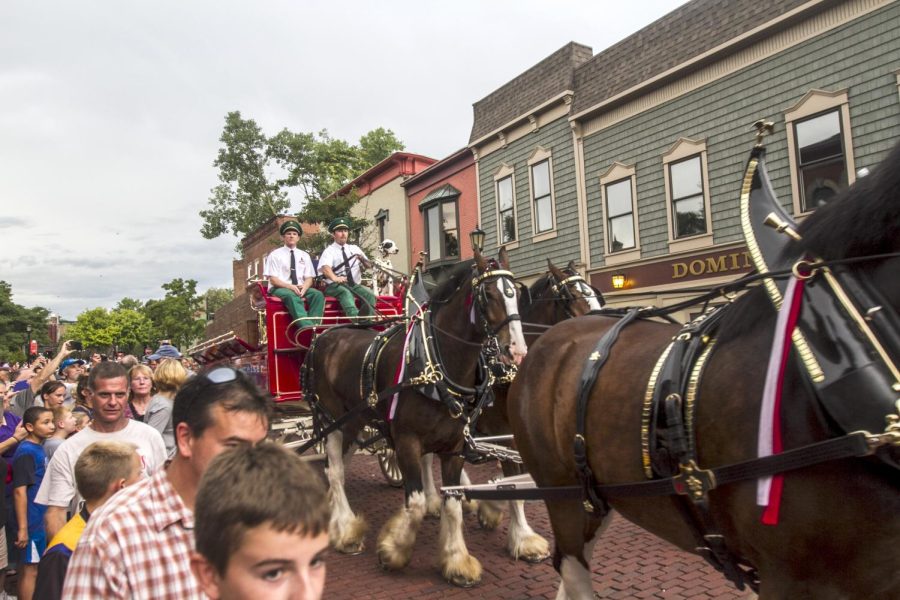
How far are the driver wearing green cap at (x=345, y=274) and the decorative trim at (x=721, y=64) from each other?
293 inches

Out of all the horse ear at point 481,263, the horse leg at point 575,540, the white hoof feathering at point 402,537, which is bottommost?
the white hoof feathering at point 402,537

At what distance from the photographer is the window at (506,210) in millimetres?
16531

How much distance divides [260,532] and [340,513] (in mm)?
5263

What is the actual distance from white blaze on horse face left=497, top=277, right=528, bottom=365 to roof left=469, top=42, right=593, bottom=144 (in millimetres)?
10682

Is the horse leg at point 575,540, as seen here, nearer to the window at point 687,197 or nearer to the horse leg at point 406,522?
the horse leg at point 406,522

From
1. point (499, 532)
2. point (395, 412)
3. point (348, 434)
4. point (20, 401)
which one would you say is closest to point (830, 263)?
point (395, 412)

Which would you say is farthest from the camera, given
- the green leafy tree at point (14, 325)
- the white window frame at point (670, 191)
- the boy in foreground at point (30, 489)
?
the green leafy tree at point (14, 325)

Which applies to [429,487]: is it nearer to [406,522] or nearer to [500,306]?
[406,522]

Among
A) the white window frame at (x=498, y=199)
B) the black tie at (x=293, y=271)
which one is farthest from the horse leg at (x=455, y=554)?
the white window frame at (x=498, y=199)

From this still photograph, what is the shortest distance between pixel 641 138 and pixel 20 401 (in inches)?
450

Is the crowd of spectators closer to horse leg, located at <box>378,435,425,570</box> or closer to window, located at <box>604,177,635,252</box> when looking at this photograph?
horse leg, located at <box>378,435,425,570</box>

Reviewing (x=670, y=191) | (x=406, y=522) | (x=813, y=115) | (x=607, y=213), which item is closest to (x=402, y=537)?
(x=406, y=522)

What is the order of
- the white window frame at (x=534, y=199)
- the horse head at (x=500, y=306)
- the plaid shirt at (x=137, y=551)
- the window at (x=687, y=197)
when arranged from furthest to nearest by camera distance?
1. the white window frame at (x=534, y=199)
2. the window at (x=687, y=197)
3. the horse head at (x=500, y=306)
4. the plaid shirt at (x=137, y=551)

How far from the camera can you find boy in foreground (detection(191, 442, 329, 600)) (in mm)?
1243
